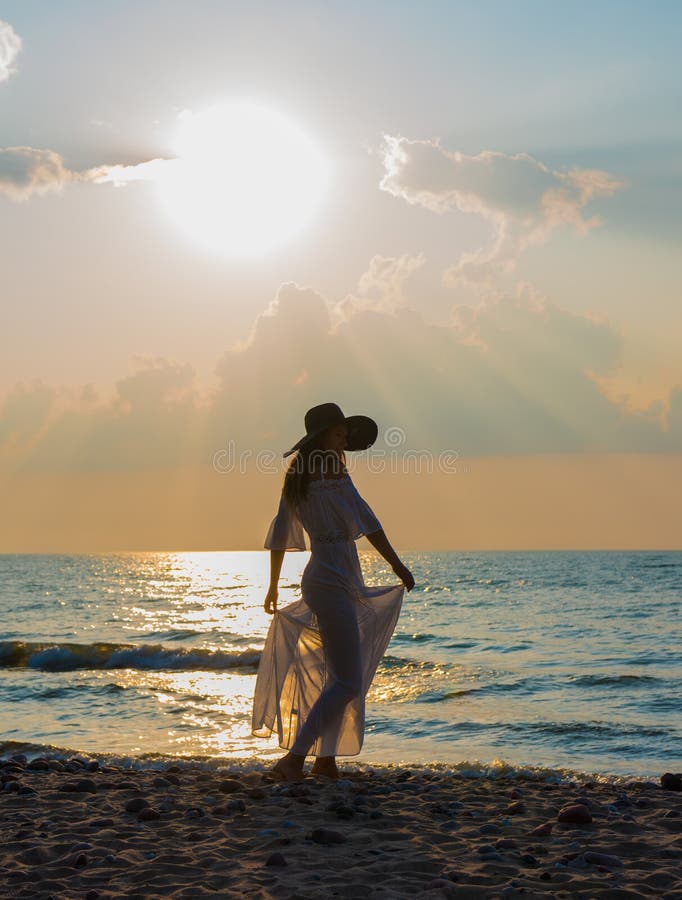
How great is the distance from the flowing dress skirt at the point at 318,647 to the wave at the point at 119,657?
12468mm

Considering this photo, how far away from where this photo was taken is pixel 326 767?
23.0ft

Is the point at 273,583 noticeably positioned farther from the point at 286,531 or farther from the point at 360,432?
the point at 360,432

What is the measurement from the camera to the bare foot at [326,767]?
7.00 metres

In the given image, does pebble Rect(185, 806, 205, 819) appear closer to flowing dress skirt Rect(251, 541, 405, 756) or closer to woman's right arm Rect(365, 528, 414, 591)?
flowing dress skirt Rect(251, 541, 405, 756)

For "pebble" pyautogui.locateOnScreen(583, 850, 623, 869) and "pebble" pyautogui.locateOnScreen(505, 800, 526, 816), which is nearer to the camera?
"pebble" pyautogui.locateOnScreen(583, 850, 623, 869)

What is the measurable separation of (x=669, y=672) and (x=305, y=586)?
11300mm

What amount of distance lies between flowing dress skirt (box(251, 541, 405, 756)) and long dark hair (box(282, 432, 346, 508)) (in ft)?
1.43

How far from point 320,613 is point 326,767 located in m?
1.21

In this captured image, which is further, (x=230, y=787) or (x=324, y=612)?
(x=324, y=612)

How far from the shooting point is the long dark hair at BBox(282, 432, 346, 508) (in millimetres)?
6953

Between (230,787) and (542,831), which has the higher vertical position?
(542,831)

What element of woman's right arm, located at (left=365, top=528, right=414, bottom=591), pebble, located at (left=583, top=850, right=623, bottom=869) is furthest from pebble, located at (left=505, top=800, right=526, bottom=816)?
woman's right arm, located at (left=365, top=528, right=414, bottom=591)

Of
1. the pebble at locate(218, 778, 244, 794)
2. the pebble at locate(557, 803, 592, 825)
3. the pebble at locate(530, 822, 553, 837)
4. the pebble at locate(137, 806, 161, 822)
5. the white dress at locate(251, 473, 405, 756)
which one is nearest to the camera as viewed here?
the pebble at locate(530, 822, 553, 837)

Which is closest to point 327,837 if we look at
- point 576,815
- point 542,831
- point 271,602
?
point 542,831
